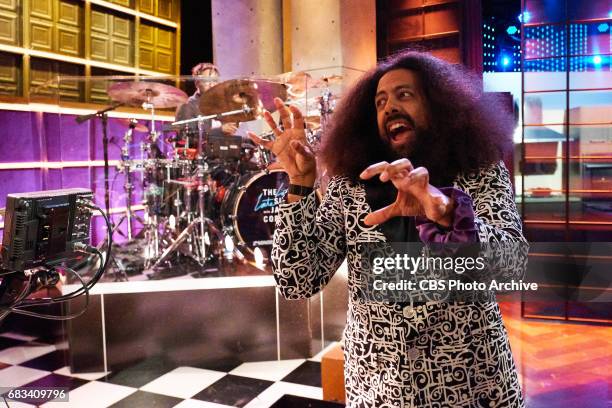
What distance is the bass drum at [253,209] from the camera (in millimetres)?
3223

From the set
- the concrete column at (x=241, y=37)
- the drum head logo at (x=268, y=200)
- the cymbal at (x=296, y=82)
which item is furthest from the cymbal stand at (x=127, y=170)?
the concrete column at (x=241, y=37)

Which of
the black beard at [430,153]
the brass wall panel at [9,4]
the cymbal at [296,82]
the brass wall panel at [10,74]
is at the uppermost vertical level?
the brass wall panel at [9,4]

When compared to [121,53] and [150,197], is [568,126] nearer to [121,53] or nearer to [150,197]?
[150,197]

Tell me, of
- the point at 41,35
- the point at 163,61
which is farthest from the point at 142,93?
the point at 163,61

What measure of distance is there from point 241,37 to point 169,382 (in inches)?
119

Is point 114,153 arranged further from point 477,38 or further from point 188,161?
point 477,38

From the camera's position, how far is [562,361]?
260cm

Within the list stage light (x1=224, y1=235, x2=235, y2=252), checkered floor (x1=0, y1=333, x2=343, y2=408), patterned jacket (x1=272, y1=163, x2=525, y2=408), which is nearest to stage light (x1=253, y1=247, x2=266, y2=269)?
stage light (x1=224, y1=235, x2=235, y2=252)

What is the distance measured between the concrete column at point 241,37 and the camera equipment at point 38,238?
3.64 metres

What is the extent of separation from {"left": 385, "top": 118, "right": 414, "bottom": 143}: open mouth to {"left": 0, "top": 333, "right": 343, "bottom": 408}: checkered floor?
5.54ft

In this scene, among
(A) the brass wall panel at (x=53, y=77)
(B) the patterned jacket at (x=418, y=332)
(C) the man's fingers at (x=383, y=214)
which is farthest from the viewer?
(A) the brass wall panel at (x=53, y=77)

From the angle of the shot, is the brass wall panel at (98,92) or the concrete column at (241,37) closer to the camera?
the brass wall panel at (98,92)

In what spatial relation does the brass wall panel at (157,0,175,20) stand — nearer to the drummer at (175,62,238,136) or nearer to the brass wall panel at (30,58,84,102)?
the brass wall panel at (30,58,84,102)

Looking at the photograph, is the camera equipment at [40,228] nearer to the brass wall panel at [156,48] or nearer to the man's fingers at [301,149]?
the man's fingers at [301,149]
